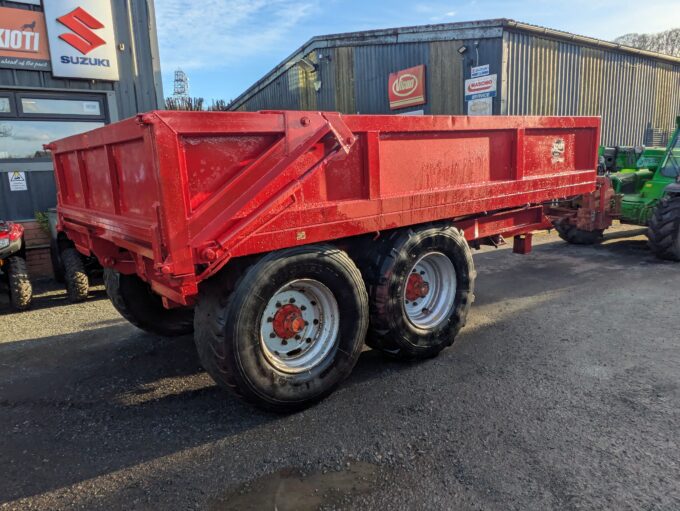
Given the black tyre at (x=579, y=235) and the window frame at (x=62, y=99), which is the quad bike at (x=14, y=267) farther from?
the black tyre at (x=579, y=235)

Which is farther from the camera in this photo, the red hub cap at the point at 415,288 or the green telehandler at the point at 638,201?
the green telehandler at the point at 638,201

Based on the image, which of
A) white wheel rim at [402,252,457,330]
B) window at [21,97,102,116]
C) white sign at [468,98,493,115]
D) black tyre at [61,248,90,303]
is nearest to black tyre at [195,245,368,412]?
white wheel rim at [402,252,457,330]

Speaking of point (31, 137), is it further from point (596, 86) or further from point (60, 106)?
point (596, 86)

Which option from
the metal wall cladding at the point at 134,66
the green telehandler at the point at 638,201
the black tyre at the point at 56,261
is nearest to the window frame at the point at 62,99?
the metal wall cladding at the point at 134,66

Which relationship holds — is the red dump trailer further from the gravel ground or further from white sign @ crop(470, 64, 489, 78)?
white sign @ crop(470, 64, 489, 78)

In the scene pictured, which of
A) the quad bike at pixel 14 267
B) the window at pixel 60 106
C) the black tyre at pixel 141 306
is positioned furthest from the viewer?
the window at pixel 60 106

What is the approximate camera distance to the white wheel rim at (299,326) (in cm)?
336

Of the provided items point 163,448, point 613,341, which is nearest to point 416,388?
point 163,448

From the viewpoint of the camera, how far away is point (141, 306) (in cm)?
459

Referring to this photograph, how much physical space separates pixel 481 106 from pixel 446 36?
211 centimetres

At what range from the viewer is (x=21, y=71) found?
290 inches

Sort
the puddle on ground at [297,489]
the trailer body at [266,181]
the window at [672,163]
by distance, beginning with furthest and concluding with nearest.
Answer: the window at [672,163] < the trailer body at [266,181] < the puddle on ground at [297,489]

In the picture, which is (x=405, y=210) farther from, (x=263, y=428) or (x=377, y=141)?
(x=263, y=428)

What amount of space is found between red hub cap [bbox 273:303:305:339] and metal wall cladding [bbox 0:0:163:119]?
6453mm
